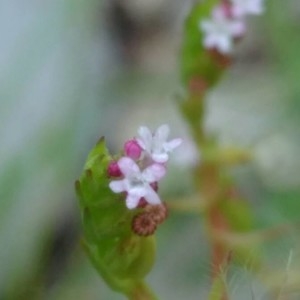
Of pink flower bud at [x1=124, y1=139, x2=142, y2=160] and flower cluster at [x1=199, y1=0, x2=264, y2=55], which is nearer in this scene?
pink flower bud at [x1=124, y1=139, x2=142, y2=160]

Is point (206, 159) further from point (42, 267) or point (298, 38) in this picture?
point (42, 267)

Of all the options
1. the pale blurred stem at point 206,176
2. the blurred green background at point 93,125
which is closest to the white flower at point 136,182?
the pale blurred stem at point 206,176

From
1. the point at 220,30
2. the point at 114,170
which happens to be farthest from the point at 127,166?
the point at 220,30

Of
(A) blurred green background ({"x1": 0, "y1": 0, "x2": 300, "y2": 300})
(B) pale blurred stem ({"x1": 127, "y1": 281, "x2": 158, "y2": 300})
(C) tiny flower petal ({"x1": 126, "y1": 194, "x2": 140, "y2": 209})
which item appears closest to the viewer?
(C) tiny flower petal ({"x1": 126, "y1": 194, "x2": 140, "y2": 209})

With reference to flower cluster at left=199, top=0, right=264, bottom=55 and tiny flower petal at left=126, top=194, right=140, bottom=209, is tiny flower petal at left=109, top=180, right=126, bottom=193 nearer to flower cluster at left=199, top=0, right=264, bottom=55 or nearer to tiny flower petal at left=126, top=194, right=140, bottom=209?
tiny flower petal at left=126, top=194, right=140, bottom=209

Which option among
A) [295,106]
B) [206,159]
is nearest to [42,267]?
[295,106]

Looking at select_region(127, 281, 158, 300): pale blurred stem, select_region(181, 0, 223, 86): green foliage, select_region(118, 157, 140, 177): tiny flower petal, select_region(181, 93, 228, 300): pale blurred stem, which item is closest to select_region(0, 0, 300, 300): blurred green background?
select_region(181, 93, 228, 300): pale blurred stem
